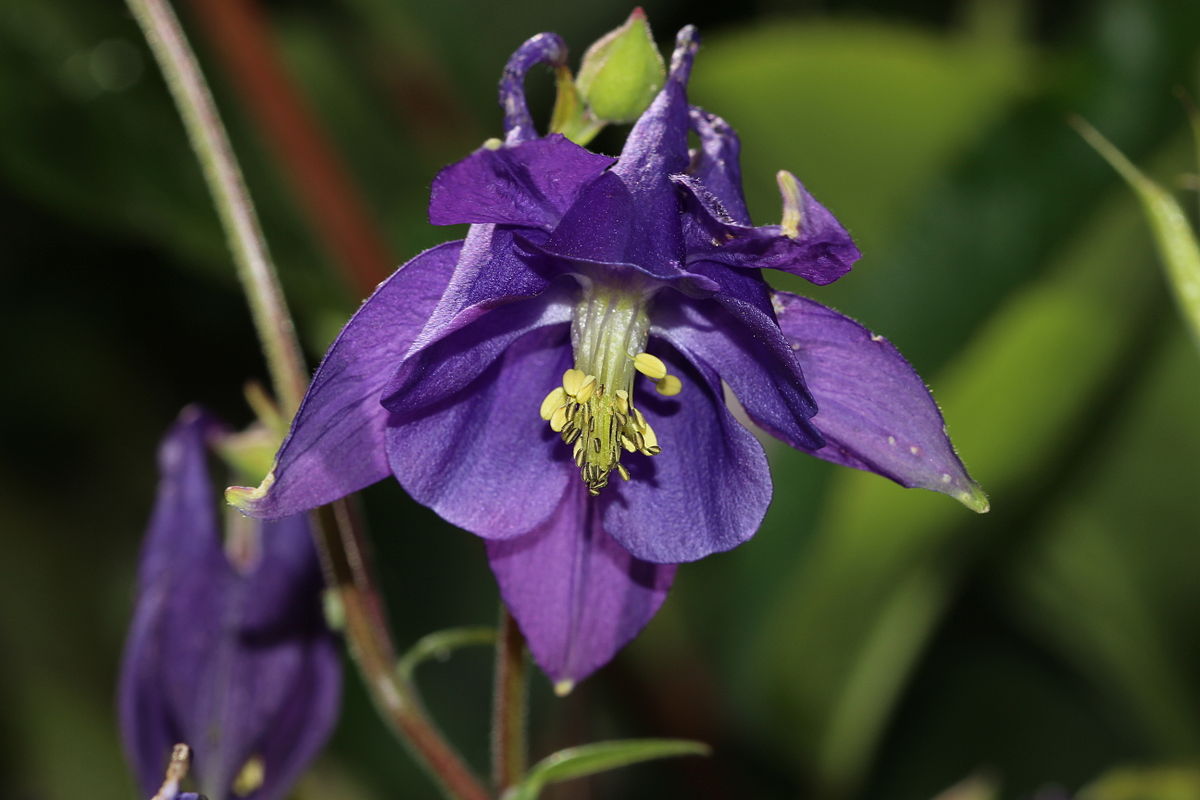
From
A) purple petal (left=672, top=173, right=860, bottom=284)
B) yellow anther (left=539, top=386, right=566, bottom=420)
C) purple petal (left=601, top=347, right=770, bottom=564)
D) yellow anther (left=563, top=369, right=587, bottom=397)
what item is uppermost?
purple petal (left=672, top=173, right=860, bottom=284)

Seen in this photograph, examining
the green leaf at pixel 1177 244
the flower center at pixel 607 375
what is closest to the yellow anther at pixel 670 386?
the flower center at pixel 607 375

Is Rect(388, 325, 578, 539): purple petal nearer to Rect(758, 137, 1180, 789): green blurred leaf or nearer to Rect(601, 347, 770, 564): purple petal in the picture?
Rect(601, 347, 770, 564): purple petal

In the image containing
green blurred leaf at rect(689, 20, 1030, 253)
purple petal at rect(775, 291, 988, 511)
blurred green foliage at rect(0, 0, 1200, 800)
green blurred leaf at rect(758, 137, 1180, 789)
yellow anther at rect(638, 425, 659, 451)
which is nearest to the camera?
purple petal at rect(775, 291, 988, 511)

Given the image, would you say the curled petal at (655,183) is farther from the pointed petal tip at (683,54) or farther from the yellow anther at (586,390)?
the yellow anther at (586,390)

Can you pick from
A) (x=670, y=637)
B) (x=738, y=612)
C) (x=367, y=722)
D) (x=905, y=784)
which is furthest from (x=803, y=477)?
(x=367, y=722)

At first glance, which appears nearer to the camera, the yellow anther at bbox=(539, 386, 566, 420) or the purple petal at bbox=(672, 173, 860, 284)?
the purple petal at bbox=(672, 173, 860, 284)

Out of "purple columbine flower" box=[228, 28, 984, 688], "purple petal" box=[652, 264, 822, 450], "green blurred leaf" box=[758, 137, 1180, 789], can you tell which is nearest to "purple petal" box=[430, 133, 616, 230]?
"purple columbine flower" box=[228, 28, 984, 688]
